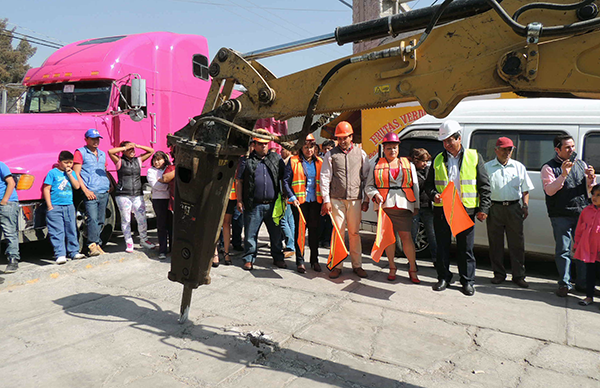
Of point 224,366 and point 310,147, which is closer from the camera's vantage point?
point 224,366

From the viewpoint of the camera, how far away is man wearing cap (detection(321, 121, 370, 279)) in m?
6.04

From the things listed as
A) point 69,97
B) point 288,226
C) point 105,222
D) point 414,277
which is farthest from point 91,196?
point 414,277

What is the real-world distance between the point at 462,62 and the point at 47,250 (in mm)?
7226

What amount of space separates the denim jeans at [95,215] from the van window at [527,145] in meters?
5.83

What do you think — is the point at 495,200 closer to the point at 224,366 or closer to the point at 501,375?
the point at 501,375

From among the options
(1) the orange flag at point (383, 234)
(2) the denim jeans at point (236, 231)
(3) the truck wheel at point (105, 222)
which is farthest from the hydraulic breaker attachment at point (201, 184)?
(3) the truck wheel at point (105, 222)

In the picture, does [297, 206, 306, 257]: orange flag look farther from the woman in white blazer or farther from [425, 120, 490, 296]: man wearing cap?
[425, 120, 490, 296]: man wearing cap

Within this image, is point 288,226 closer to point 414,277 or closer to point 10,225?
point 414,277

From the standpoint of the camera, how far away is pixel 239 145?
11.2 feet

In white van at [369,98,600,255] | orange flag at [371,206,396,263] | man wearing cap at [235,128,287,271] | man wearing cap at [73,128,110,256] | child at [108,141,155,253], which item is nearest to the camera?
orange flag at [371,206,396,263]

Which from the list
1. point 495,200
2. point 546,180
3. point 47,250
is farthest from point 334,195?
point 47,250

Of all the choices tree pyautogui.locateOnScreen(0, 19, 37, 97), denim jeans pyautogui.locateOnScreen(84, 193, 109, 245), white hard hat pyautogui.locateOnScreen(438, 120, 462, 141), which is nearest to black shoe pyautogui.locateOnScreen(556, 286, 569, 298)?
white hard hat pyautogui.locateOnScreen(438, 120, 462, 141)

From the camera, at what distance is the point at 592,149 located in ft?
19.5

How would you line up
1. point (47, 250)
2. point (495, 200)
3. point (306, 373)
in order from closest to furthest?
point (306, 373) → point (495, 200) → point (47, 250)
